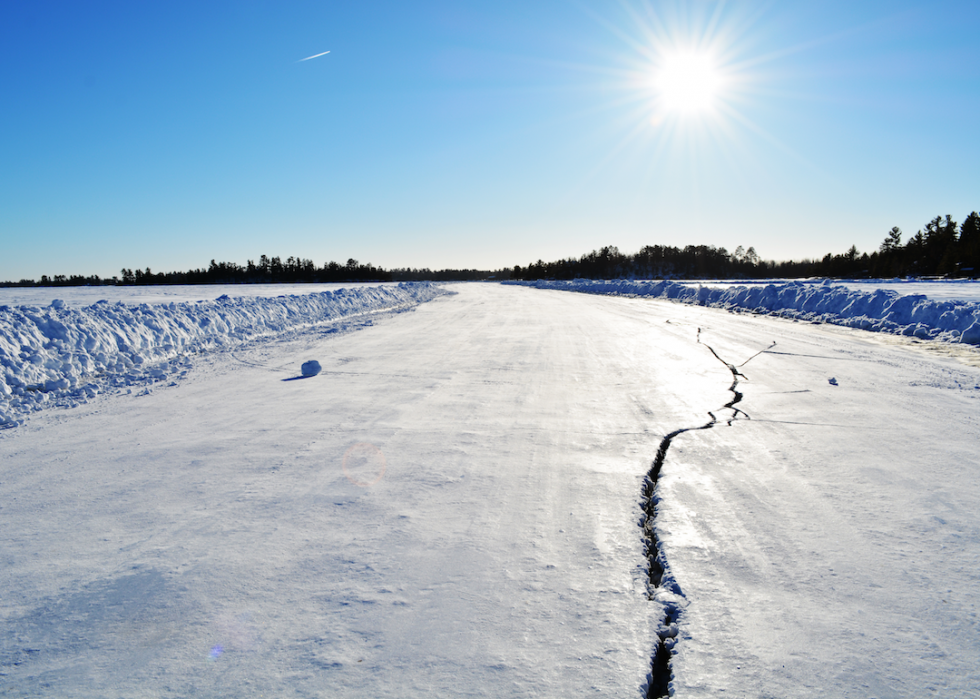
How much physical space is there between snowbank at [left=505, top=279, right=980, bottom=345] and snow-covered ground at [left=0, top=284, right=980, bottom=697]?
258 inches

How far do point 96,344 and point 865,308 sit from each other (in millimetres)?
18127

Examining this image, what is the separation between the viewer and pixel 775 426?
468cm

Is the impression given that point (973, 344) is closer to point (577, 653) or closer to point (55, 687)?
point (577, 653)

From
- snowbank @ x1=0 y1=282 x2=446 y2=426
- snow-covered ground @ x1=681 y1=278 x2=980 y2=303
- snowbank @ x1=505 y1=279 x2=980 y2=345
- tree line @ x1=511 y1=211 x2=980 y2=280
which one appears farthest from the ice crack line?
tree line @ x1=511 y1=211 x2=980 y2=280

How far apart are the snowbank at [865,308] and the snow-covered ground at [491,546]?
6547 millimetres

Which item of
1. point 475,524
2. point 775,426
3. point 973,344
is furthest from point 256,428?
point 973,344

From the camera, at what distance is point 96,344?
7.95m

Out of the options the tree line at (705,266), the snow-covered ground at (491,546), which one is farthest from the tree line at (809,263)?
the snow-covered ground at (491,546)

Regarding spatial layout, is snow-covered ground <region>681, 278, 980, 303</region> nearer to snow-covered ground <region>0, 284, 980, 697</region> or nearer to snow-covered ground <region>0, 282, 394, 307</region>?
snow-covered ground <region>0, 284, 980, 697</region>

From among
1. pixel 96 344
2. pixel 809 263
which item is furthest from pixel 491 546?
pixel 809 263

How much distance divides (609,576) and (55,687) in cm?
233

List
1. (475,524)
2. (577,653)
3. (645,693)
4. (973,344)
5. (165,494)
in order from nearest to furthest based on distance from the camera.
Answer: (645,693)
(577,653)
(475,524)
(165,494)
(973,344)

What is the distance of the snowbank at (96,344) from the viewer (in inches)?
245

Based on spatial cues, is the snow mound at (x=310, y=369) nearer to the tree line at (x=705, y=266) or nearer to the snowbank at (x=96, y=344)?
the snowbank at (x=96, y=344)
